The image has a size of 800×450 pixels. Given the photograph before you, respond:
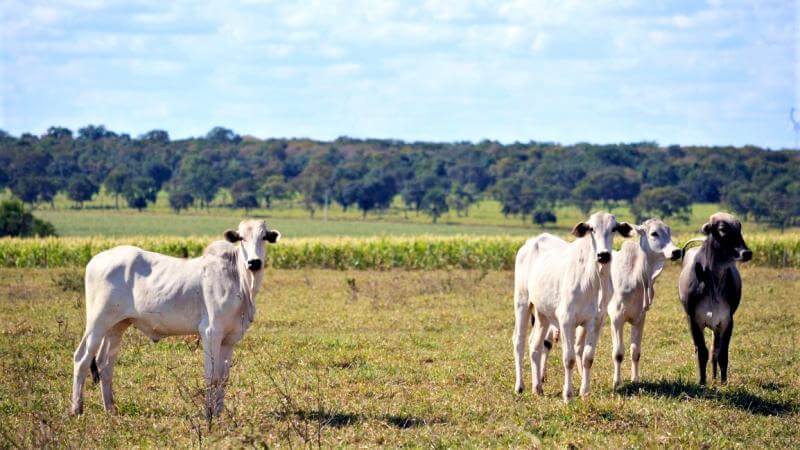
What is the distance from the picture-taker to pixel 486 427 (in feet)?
32.9

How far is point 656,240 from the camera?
13055 mm

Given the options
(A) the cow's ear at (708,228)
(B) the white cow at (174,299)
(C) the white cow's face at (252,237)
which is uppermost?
(A) the cow's ear at (708,228)

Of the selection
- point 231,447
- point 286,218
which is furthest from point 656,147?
point 231,447

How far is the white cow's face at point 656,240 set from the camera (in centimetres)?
1295

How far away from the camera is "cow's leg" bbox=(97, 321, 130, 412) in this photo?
1064cm

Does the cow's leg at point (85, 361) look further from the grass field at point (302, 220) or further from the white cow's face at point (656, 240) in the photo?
the grass field at point (302, 220)

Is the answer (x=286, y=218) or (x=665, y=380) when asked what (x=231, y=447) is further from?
(x=286, y=218)

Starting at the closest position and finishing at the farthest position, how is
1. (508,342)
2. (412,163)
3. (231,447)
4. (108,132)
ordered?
(231,447), (508,342), (412,163), (108,132)

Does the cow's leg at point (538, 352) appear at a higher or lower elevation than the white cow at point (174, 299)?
lower

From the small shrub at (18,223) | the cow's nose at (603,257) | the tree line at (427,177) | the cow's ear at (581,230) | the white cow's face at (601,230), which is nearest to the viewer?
the cow's nose at (603,257)

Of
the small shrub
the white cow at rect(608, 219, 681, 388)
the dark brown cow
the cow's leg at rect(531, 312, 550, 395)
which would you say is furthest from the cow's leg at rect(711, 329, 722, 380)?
the small shrub

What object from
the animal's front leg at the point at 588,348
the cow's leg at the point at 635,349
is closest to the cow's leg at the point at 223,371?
the animal's front leg at the point at 588,348

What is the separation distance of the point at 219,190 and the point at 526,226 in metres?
29.9

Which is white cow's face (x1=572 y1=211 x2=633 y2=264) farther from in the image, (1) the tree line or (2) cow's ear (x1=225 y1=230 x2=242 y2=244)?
(1) the tree line
